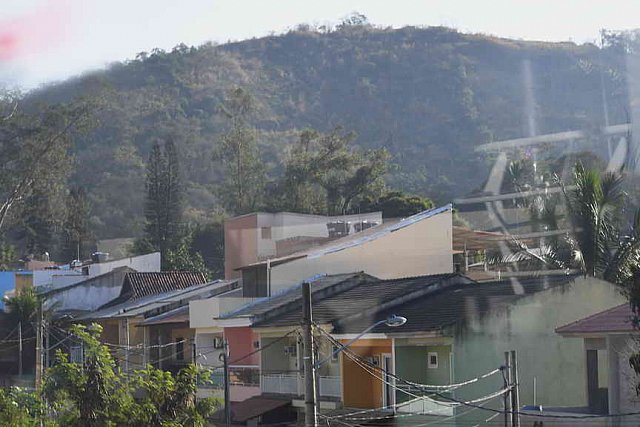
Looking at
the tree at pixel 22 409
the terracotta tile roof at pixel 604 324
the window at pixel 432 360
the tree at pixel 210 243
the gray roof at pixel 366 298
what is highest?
the tree at pixel 210 243

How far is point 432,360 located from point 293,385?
18.4 ft

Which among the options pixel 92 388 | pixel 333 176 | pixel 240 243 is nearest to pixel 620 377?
pixel 92 388

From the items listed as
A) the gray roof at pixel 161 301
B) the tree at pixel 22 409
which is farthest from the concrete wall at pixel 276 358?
the tree at pixel 22 409

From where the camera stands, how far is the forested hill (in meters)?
107

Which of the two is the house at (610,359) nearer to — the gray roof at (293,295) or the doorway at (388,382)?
the doorway at (388,382)

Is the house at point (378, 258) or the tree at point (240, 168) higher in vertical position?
the tree at point (240, 168)

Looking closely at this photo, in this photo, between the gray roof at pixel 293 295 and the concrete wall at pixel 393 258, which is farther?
the concrete wall at pixel 393 258

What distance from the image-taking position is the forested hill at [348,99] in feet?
351

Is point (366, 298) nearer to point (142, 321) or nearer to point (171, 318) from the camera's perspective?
point (171, 318)

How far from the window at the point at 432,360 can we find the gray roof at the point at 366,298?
8.05ft

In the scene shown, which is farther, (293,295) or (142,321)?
(142,321)

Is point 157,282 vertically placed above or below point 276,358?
above

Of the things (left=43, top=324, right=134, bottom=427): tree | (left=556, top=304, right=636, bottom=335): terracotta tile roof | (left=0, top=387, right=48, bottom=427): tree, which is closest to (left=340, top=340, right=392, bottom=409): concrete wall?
(left=556, top=304, right=636, bottom=335): terracotta tile roof

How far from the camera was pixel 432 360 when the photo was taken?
104 feet
